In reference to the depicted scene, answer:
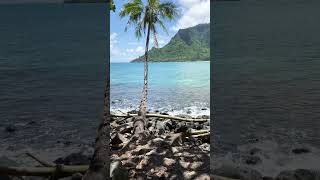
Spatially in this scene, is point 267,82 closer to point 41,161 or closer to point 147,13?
point 41,161

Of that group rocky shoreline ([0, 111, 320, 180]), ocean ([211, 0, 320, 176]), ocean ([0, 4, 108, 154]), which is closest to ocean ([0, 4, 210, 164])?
ocean ([0, 4, 108, 154])

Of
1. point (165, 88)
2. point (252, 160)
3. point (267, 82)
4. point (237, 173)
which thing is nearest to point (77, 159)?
point (237, 173)

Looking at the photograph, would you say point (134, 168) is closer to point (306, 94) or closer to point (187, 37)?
point (306, 94)

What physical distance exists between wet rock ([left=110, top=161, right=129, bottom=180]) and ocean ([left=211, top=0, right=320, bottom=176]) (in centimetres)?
90

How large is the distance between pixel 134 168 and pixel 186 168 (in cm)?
58

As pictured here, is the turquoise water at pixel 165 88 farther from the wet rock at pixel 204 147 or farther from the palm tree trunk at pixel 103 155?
the palm tree trunk at pixel 103 155

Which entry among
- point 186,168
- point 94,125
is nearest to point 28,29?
point 94,125

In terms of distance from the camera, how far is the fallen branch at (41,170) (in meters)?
4.16

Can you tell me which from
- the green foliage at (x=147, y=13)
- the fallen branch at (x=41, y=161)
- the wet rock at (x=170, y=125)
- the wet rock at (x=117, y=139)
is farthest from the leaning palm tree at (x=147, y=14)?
the fallen branch at (x=41, y=161)

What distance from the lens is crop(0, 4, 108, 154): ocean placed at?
4359mm

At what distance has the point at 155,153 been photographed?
5133mm

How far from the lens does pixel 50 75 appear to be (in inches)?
178

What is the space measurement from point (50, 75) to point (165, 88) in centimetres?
830

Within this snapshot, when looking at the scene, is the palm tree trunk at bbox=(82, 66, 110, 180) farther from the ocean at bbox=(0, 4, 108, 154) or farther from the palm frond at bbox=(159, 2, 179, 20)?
the palm frond at bbox=(159, 2, 179, 20)
